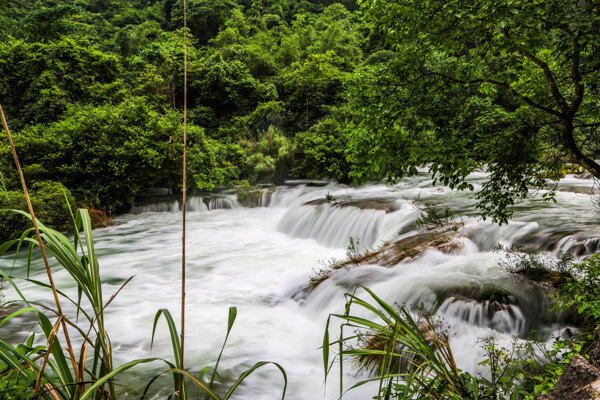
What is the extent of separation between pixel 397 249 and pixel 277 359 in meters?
3.17

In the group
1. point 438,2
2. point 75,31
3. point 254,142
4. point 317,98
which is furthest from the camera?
point 75,31

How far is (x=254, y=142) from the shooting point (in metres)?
16.6

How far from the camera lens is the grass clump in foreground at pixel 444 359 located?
139 centimetres

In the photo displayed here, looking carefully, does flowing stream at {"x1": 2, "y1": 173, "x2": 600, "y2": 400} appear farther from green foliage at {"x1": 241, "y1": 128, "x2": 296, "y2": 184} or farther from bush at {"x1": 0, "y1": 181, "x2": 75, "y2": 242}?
green foliage at {"x1": 241, "y1": 128, "x2": 296, "y2": 184}

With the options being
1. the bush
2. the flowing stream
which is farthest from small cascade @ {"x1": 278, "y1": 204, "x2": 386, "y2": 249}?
the bush

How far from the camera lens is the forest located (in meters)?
1.92

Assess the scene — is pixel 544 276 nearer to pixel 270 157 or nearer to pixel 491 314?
pixel 491 314

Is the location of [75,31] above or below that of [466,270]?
above

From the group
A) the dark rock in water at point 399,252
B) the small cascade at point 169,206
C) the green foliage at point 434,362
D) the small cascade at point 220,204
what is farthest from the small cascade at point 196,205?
the green foliage at point 434,362

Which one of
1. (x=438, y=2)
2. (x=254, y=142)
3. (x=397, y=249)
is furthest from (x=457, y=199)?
(x=254, y=142)

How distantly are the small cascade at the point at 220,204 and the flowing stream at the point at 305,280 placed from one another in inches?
119

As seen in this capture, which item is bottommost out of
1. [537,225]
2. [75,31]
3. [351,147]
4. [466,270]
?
[466,270]

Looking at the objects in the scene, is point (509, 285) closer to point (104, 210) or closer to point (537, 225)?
point (537, 225)

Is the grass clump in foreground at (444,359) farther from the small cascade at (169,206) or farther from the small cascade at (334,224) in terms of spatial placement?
the small cascade at (169,206)
